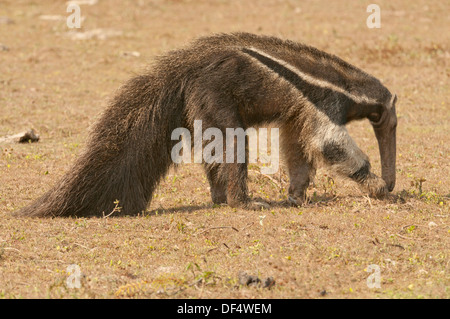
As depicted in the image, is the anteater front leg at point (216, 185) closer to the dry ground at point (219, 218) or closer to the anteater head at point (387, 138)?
the dry ground at point (219, 218)

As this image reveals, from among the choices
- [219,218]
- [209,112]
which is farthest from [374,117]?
[219,218]

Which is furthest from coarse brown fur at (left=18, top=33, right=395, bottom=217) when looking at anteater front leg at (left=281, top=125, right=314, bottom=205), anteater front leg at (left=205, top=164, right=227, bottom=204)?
anteater front leg at (left=281, top=125, right=314, bottom=205)

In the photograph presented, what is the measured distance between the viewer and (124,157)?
25.3 feet

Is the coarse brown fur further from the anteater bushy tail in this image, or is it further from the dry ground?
the dry ground

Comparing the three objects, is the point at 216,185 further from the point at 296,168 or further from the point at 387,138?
the point at 387,138

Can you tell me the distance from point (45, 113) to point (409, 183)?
7052 mm

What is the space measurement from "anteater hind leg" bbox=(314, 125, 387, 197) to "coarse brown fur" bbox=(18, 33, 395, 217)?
0.01 m

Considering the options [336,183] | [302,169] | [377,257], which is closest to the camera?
[377,257]

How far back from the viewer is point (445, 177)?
966 centimetres

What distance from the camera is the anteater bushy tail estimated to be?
7.66 m

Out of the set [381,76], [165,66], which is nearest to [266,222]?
[165,66]

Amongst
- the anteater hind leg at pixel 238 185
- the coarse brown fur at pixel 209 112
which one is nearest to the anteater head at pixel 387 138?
the coarse brown fur at pixel 209 112

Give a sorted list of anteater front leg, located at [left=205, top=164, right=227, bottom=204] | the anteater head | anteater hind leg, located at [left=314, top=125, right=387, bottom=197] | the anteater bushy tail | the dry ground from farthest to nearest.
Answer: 1. the anteater head
2. anteater front leg, located at [left=205, top=164, right=227, bottom=204]
3. anteater hind leg, located at [left=314, top=125, right=387, bottom=197]
4. the anteater bushy tail
5. the dry ground

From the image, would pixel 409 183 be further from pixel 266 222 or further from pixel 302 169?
pixel 266 222
